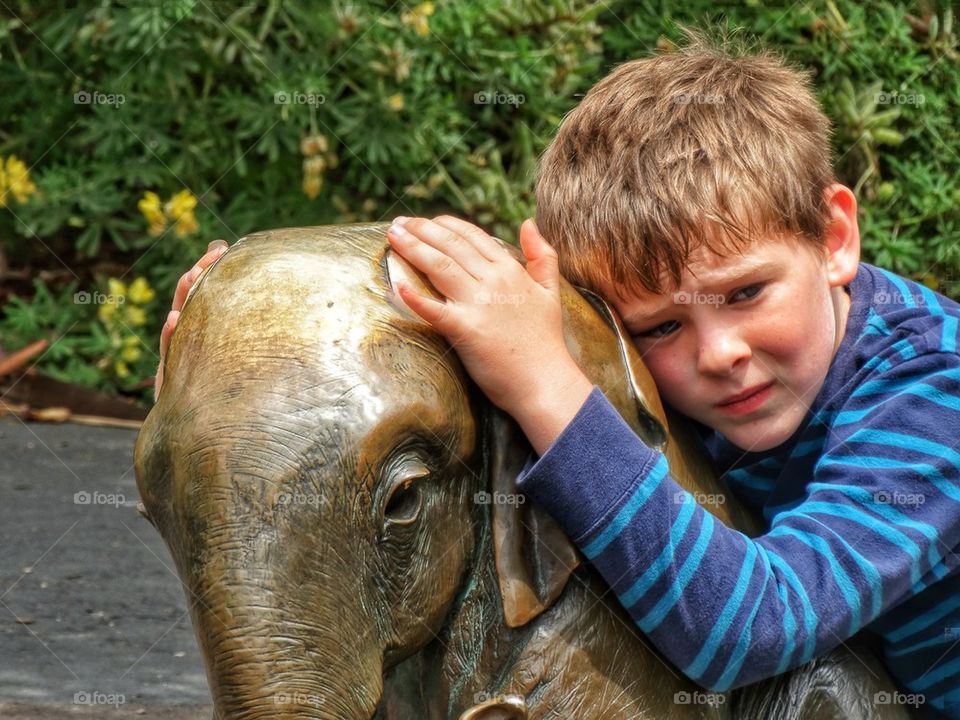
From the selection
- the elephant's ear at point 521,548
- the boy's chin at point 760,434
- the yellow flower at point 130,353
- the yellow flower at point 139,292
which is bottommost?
the yellow flower at point 130,353

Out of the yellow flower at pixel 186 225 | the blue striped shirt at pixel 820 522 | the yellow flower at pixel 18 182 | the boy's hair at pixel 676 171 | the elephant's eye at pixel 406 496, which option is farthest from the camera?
the yellow flower at pixel 18 182

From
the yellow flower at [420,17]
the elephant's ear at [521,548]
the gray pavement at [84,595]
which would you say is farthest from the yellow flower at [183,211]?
the elephant's ear at [521,548]

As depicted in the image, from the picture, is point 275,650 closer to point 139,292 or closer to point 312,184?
point 312,184

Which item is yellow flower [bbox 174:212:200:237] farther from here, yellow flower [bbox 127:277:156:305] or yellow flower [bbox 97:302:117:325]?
yellow flower [bbox 97:302:117:325]

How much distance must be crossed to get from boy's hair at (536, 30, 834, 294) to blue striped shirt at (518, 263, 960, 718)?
275 mm

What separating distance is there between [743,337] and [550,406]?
0.44 meters

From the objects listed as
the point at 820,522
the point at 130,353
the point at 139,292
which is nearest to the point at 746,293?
the point at 820,522

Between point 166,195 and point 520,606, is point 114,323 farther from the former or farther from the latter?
point 520,606

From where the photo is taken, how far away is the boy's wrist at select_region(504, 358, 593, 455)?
1988 millimetres

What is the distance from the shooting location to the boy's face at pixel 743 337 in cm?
224

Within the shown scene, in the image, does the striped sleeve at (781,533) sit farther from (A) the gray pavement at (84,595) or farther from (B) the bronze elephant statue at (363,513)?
(A) the gray pavement at (84,595)

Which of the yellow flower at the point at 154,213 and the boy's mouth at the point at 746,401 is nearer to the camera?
the boy's mouth at the point at 746,401

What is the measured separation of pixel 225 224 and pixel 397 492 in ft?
12.4

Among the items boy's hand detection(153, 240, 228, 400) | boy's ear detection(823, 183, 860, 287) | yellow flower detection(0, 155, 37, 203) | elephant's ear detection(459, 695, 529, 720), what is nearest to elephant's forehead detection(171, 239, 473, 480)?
boy's hand detection(153, 240, 228, 400)
